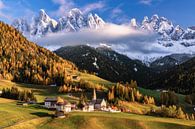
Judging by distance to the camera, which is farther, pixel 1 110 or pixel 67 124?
pixel 1 110

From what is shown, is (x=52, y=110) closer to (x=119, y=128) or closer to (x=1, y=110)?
(x=1, y=110)

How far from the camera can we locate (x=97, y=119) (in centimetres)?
16550

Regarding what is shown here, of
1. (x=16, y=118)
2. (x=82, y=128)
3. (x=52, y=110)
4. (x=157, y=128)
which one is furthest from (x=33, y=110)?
(x=157, y=128)

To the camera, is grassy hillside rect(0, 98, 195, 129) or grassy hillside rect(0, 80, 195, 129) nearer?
grassy hillside rect(0, 98, 195, 129)

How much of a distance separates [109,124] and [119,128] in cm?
567

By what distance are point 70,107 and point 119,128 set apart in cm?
4448

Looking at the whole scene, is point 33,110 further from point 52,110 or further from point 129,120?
point 129,120

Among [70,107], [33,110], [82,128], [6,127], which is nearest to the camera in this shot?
[6,127]

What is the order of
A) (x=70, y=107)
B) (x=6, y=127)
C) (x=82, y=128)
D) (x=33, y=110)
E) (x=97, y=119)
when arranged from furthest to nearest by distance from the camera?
(x=70, y=107)
(x=33, y=110)
(x=97, y=119)
(x=82, y=128)
(x=6, y=127)

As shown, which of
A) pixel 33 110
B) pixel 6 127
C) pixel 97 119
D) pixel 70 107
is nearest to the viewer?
pixel 6 127

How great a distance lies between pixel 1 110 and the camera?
168m

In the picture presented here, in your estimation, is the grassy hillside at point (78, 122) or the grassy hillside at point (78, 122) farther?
the grassy hillside at point (78, 122)

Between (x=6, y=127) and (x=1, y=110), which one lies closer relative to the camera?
(x=6, y=127)

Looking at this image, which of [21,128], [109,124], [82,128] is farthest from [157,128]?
[21,128]
